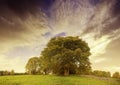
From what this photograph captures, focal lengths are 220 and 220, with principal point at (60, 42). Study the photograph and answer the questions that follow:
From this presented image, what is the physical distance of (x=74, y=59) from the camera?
6562cm

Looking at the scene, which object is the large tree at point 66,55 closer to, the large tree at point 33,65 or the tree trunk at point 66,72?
the tree trunk at point 66,72

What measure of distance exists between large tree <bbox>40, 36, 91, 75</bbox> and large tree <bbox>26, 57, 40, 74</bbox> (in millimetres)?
26449

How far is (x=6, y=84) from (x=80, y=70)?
87.8ft

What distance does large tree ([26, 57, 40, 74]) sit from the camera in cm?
9612

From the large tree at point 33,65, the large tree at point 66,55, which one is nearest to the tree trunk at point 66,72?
the large tree at point 66,55

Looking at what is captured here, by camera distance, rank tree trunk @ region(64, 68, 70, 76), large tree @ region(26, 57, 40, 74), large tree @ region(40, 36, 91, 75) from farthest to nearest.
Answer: large tree @ region(26, 57, 40, 74), tree trunk @ region(64, 68, 70, 76), large tree @ region(40, 36, 91, 75)

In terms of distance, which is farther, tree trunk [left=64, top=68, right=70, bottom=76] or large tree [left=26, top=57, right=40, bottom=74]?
large tree [left=26, top=57, right=40, bottom=74]

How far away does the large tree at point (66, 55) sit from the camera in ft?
210

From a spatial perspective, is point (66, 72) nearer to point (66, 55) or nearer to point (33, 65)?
point (66, 55)

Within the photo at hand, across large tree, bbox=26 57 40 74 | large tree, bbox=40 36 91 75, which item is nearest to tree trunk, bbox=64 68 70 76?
large tree, bbox=40 36 91 75

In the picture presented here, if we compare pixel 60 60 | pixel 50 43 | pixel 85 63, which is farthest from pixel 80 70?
pixel 50 43

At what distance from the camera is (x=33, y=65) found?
3784 inches

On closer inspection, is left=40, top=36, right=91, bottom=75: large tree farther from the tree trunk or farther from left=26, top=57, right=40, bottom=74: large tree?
left=26, top=57, right=40, bottom=74: large tree

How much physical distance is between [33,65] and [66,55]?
35764mm
